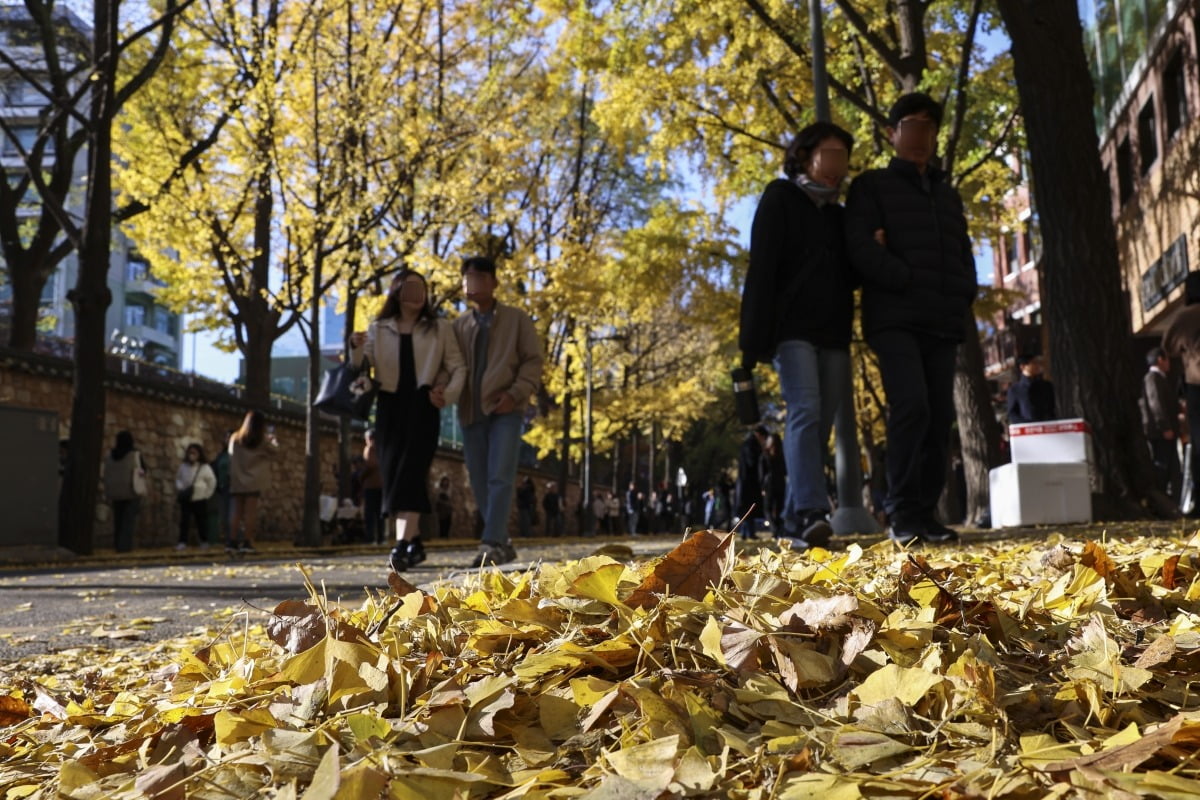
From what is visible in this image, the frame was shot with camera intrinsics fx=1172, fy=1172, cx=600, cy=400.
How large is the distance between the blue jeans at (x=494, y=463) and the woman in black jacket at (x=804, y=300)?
1769 millimetres

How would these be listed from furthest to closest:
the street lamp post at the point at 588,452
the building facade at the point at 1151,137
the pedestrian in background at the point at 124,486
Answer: the street lamp post at the point at 588,452 → the building facade at the point at 1151,137 → the pedestrian in background at the point at 124,486

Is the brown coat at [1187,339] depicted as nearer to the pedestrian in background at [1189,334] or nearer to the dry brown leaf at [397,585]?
the pedestrian in background at [1189,334]

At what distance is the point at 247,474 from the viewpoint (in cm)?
1298

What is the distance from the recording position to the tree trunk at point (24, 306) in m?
19.1

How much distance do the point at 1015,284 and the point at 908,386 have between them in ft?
130

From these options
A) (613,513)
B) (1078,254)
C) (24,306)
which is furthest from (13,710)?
(613,513)

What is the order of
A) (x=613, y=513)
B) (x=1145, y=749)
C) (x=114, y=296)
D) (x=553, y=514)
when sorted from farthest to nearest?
(x=114, y=296), (x=613, y=513), (x=553, y=514), (x=1145, y=749)

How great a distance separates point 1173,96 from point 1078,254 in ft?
49.6

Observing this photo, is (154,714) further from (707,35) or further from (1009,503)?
(707,35)

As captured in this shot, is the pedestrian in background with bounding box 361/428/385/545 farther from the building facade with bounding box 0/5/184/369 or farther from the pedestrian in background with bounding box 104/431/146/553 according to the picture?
the building facade with bounding box 0/5/184/369

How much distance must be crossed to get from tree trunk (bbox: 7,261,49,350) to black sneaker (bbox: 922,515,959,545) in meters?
17.0

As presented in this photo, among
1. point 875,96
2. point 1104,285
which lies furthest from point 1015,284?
point 1104,285

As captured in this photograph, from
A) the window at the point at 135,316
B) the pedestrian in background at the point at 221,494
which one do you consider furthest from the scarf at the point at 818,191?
the window at the point at 135,316

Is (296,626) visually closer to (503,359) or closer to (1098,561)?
(1098,561)
